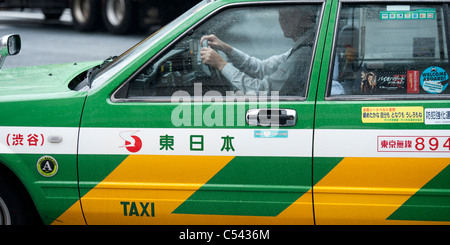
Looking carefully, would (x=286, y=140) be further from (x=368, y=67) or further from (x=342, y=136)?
(x=368, y=67)

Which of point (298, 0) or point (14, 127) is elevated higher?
point (298, 0)

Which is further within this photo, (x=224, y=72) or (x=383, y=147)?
(x=224, y=72)

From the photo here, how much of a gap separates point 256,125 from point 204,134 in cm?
27

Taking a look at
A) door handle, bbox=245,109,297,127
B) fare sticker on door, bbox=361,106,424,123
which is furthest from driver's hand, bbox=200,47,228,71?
fare sticker on door, bbox=361,106,424,123

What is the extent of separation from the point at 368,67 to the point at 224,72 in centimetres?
75

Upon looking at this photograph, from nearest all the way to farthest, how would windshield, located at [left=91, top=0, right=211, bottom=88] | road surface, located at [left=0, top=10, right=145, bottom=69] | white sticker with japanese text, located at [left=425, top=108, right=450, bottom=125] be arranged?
white sticker with japanese text, located at [left=425, top=108, right=450, bottom=125], windshield, located at [left=91, top=0, right=211, bottom=88], road surface, located at [left=0, top=10, right=145, bottom=69]

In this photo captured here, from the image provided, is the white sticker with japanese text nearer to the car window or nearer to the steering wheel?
the car window

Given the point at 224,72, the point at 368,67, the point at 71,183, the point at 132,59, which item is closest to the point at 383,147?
the point at 368,67

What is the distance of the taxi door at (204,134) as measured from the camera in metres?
3.12

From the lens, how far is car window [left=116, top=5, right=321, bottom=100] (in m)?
3.22

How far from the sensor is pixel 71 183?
10.6 feet

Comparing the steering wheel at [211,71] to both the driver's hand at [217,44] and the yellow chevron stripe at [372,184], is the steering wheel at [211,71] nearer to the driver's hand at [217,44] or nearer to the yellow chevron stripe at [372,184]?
the driver's hand at [217,44]
